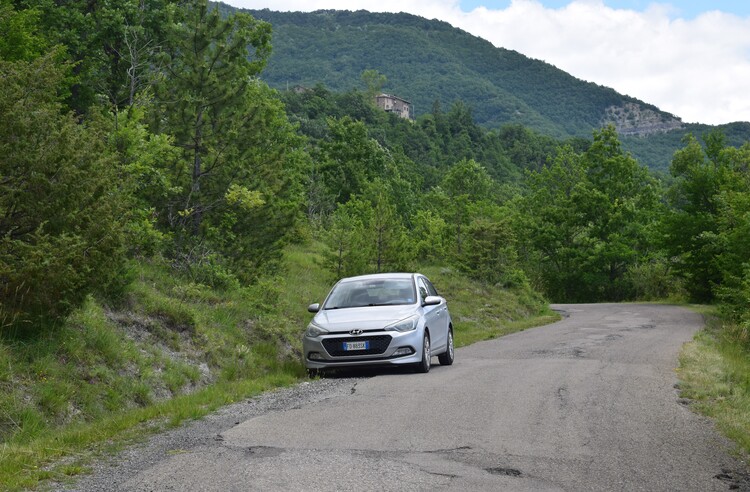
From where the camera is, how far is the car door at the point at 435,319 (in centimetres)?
1444

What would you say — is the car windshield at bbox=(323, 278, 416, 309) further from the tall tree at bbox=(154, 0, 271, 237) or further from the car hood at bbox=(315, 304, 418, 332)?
the tall tree at bbox=(154, 0, 271, 237)

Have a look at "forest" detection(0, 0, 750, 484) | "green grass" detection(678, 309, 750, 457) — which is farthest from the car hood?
"green grass" detection(678, 309, 750, 457)

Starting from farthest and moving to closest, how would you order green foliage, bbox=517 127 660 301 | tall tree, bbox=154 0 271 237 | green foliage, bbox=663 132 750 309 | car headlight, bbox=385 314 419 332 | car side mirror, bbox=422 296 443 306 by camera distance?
green foliage, bbox=517 127 660 301 → green foliage, bbox=663 132 750 309 → tall tree, bbox=154 0 271 237 → car side mirror, bbox=422 296 443 306 → car headlight, bbox=385 314 419 332

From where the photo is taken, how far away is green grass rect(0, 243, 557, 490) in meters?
7.80

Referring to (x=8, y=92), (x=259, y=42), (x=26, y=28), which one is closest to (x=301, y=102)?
(x=259, y=42)

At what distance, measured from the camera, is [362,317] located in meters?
13.7

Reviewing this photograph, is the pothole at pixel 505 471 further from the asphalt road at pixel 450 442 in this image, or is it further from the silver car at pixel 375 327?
the silver car at pixel 375 327

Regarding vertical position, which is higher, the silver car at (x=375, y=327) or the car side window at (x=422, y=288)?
the car side window at (x=422, y=288)

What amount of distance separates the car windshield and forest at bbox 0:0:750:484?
2828 mm

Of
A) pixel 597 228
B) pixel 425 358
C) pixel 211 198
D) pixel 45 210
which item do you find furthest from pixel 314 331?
pixel 597 228

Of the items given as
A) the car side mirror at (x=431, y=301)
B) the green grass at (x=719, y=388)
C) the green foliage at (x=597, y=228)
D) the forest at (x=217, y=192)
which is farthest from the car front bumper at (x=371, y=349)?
the green foliage at (x=597, y=228)

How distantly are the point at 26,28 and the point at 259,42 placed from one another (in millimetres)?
11860

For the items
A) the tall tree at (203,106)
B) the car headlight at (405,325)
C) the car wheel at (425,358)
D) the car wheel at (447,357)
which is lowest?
the car wheel at (447,357)

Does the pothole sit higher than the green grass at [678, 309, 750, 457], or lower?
higher
